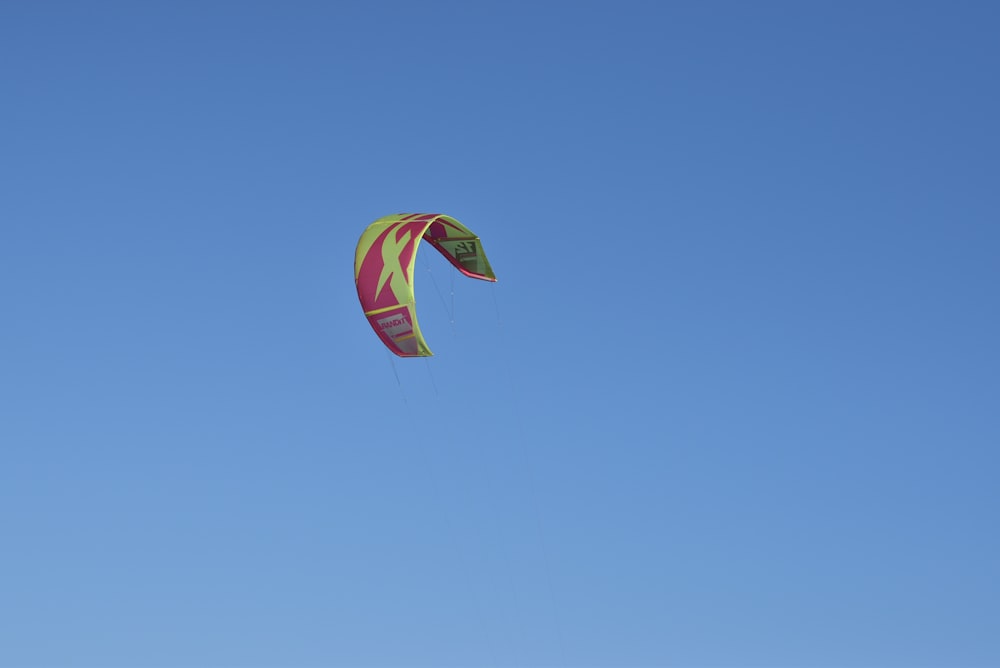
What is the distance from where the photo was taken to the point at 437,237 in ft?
268

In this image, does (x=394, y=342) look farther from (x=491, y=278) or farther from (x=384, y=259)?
(x=491, y=278)

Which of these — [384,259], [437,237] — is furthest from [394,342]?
[437,237]

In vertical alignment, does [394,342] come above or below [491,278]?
below

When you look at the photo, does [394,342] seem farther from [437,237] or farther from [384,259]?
[437,237]

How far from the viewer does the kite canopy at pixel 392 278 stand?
242 ft

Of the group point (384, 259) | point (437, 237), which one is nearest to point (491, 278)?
point (437, 237)

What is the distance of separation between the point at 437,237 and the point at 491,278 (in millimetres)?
3155

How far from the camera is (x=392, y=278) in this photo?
74188 mm

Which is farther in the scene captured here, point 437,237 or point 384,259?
point 437,237

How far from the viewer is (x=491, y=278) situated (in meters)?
82.1

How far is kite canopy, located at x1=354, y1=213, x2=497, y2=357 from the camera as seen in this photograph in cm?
7381

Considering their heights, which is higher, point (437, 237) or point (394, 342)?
point (437, 237)

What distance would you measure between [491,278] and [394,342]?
902 centimetres

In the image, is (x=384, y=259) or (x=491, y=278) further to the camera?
(x=491, y=278)
